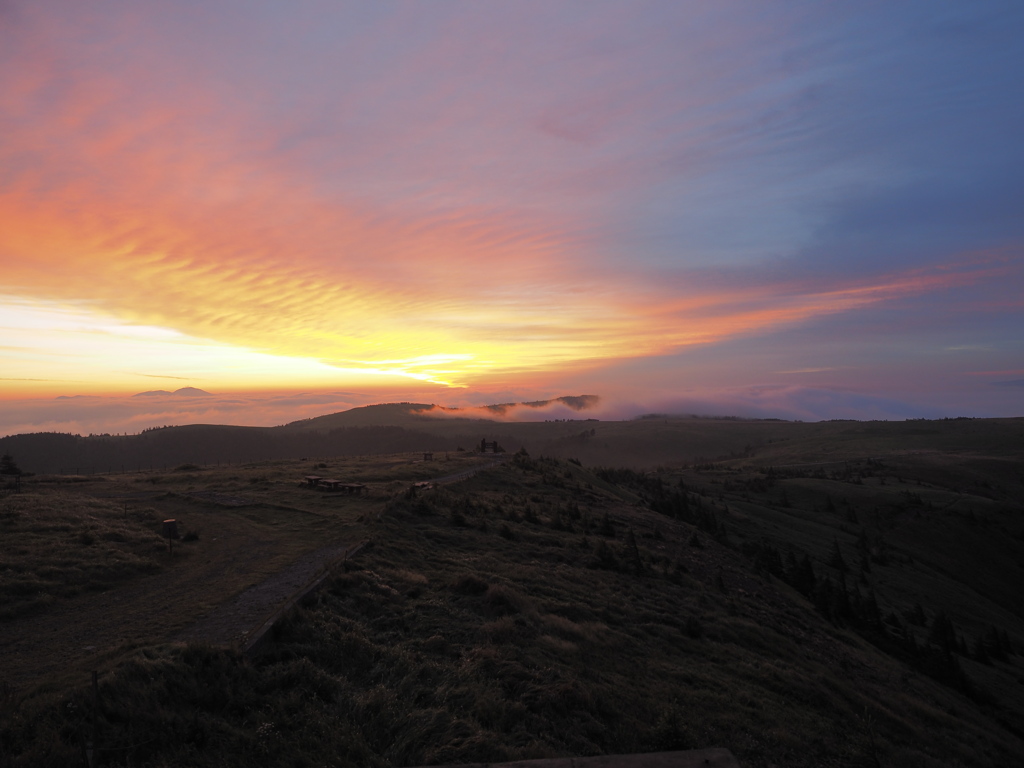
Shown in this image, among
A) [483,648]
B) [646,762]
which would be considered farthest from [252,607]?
[646,762]

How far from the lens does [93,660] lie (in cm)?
855

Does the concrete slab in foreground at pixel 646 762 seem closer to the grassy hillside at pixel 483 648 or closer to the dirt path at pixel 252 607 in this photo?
the grassy hillside at pixel 483 648

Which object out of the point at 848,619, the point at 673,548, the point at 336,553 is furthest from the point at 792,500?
the point at 336,553

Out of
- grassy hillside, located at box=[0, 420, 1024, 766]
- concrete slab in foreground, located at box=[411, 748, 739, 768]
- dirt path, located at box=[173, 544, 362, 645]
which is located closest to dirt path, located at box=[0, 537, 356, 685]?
dirt path, located at box=[173, 544, 362, 645]

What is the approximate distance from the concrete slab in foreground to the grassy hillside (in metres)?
1.34

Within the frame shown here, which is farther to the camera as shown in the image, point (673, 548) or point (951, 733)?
point (673, 548)

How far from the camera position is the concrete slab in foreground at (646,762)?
20.0ft

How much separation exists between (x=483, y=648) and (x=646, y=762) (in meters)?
5.17

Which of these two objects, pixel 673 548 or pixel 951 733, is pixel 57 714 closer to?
pixel 951 733

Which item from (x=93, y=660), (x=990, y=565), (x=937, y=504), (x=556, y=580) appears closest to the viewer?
(x=93, y=660)

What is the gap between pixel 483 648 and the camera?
10711 millimetres

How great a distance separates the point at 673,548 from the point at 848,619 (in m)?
10.1

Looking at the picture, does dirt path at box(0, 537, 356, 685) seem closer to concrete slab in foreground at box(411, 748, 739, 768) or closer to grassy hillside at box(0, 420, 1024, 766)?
grassy hillside at box(0, 420, 1024, 766)

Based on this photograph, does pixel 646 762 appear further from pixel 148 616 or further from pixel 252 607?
pixel 148 616
